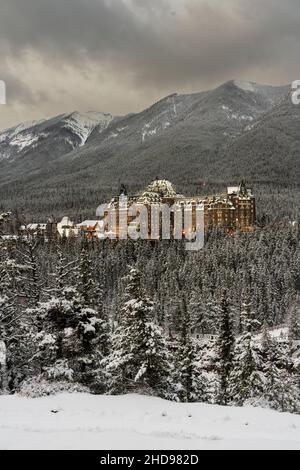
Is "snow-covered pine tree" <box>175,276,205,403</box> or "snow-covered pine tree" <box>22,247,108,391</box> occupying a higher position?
"snow-covered pine tree" <box>22,247,108,391</box>

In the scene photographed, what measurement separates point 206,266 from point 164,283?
1257 cm

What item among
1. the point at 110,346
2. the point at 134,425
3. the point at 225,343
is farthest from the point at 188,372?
the point at 134,425

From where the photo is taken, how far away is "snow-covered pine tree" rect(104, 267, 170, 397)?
2488cm

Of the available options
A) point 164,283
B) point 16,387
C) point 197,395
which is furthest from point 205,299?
point 16,387

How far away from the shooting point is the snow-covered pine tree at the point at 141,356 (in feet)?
81.6

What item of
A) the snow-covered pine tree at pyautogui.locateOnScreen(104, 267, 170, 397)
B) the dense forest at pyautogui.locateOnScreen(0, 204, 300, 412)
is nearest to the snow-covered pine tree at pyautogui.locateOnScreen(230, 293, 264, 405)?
the dense forest at pyautogui.locateOnScreen(0, 204, 300, 412)

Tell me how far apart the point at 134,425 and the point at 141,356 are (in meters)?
9.06

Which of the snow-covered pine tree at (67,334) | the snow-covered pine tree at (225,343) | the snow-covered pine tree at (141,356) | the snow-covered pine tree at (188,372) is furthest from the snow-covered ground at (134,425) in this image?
the snow-covered pine tree at (225,343)

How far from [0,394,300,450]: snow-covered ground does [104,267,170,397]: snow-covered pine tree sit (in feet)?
11.1

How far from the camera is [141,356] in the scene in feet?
85.4

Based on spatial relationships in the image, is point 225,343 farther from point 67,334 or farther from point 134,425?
point 134,425

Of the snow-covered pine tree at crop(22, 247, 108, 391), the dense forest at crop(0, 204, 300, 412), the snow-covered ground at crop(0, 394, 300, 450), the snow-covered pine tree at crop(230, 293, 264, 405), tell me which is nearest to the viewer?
the snow-covered ground at crop(0, 394, 300, 450)

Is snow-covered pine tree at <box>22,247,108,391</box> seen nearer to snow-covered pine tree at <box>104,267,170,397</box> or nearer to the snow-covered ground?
snow-covered pine tree at <box>104,267,170,397</box>
